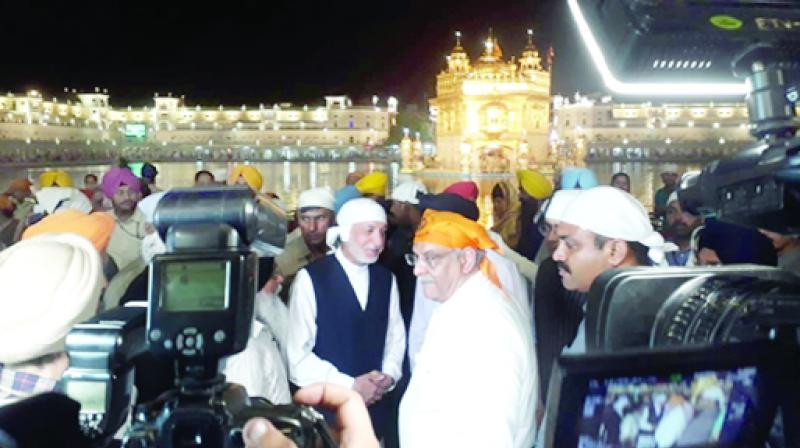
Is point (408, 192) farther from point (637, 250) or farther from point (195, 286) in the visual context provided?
point (195, 286)

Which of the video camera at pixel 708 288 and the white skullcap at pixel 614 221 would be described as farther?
the white skullcap at pixel 614 221

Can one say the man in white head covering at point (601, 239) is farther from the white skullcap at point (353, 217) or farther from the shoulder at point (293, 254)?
the shoulder at point (293, 254)

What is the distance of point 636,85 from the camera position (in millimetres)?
1153

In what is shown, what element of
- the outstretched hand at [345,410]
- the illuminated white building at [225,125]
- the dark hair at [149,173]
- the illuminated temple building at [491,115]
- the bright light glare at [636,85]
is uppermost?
the illuminated white building at [225,125]

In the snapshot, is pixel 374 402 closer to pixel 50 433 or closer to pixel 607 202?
pixel 607 202

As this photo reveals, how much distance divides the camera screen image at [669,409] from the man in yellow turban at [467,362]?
92cm

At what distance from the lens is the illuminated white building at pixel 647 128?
249 feet

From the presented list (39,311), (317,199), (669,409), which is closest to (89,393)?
(39,311)

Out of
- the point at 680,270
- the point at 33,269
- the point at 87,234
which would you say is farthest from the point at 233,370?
the point at 680,270

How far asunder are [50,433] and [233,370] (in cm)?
130

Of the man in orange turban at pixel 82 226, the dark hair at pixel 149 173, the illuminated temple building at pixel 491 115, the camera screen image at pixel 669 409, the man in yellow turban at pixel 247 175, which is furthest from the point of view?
the illuminated temple building at pixel 491 115

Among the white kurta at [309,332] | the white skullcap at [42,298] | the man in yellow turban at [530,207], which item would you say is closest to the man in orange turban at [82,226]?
the white skullcap at [42,298]

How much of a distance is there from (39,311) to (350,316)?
6.19 ft

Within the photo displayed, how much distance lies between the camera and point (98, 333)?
121 centimetres
